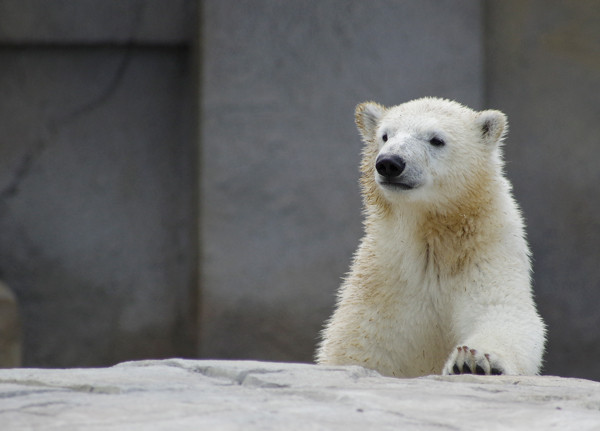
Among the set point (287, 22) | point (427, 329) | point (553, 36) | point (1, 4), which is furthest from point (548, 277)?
point (1, 4)

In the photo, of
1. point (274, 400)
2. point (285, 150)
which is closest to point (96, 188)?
point (285, 150)

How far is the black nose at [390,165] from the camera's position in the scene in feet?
10.7

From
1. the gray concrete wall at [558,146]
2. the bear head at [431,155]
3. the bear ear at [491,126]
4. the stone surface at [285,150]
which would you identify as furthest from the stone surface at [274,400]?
the gray concrete wall at [558,146]

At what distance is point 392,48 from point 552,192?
4.14ft

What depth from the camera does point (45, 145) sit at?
19.7ft

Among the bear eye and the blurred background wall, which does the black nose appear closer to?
the bear eye

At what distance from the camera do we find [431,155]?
3.40 meters

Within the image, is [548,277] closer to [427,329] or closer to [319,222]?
[319,222]

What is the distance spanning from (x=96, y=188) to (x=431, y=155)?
316 centimetres

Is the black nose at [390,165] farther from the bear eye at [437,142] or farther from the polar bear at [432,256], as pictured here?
the bear eye at [437,142]

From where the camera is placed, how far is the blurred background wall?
5.67 m

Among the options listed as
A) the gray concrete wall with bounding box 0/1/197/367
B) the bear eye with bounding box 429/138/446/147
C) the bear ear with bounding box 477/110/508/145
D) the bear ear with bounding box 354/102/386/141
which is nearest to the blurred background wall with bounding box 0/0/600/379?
the gray concrete wall with bounding box 0/1/197/367

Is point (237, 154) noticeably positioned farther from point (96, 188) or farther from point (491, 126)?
point (491, 126)

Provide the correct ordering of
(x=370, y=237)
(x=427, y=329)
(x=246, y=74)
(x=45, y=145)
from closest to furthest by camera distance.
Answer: (x=427, y=329), (x=370, y=237), (x=246, y=74), (x=45, y=145)
